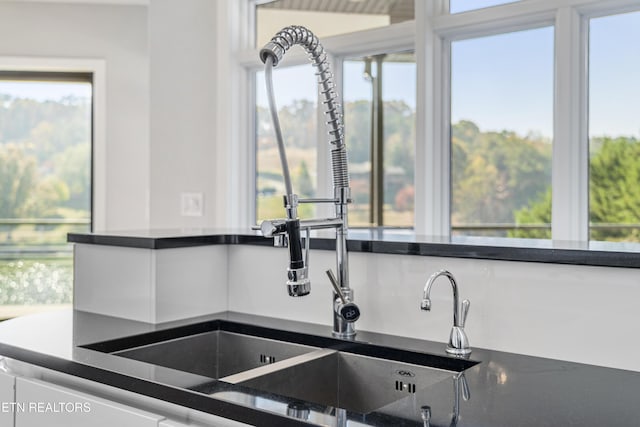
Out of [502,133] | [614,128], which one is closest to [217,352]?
[502,133]

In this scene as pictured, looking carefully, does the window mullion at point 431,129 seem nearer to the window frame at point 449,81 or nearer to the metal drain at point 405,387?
the window frame at point 449,81

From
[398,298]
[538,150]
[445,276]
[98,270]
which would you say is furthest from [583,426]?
[538,150]

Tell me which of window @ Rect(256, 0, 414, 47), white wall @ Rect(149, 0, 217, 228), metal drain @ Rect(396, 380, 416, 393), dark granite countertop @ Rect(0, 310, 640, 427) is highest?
window @ Rect(256, 0, 414, 47)

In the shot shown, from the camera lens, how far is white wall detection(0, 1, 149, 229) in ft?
14.8

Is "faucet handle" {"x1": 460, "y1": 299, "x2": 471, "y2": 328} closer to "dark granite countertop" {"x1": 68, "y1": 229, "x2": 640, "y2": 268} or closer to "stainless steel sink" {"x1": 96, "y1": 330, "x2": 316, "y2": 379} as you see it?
"dark granite countertop" {"x1": 68, "y1": 229, "x2": 640, "y2": 268}

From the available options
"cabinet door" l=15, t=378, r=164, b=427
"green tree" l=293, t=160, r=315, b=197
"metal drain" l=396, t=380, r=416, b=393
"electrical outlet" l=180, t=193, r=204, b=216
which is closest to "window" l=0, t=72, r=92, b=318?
"electrical outlet" l=180, t=193, r=204, b=216

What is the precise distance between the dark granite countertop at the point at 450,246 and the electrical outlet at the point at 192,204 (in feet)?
4.85

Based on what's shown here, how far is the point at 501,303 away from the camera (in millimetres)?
1486

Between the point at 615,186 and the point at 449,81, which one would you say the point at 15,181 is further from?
the point at 615,186

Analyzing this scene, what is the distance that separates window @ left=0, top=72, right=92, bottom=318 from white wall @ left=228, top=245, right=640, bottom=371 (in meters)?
3.20

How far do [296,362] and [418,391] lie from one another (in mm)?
332

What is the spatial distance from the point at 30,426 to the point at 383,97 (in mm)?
2295

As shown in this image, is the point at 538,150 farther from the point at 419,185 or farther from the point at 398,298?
the point at 398,298

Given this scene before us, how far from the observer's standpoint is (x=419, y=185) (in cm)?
297
